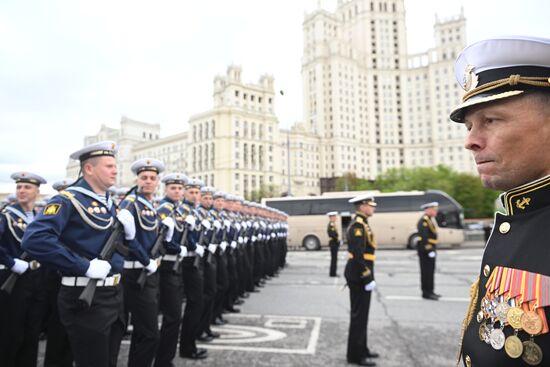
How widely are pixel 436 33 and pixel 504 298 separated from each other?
449 ft

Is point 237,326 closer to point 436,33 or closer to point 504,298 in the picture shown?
point 504,298

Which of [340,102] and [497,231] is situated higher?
[340,102]

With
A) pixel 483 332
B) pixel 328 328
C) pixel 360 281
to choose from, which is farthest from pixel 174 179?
pixel 483 332

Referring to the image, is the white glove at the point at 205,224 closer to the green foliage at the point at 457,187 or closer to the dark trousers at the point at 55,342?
the dark trousers at the point at 55,342

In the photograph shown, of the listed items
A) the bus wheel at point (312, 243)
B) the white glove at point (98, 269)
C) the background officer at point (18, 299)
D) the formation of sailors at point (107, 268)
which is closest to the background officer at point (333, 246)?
the formation of sailors at point (107, 268)

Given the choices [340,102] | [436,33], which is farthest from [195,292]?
[436,33]

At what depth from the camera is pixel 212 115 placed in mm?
82500

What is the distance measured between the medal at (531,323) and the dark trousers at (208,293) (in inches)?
195

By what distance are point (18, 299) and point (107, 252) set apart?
2.24 meters

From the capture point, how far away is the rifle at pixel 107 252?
2742 millimetres

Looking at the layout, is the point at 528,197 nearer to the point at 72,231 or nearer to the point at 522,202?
the point at 522,202

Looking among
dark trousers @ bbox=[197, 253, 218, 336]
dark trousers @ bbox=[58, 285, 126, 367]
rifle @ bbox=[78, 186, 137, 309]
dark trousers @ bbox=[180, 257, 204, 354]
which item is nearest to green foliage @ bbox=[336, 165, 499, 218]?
dark trousers @ bbox=[197, 253, 218, 336]

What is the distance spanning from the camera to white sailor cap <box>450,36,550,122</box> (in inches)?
46.5

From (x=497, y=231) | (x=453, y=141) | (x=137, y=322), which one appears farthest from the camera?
(x=453, y=141)
